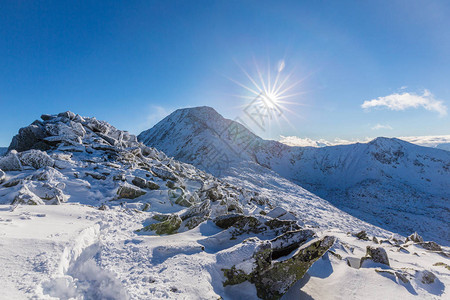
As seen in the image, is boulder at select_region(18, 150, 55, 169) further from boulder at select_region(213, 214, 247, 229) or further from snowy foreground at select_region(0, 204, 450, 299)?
boulder at select_region(213, 214, 247, 229)

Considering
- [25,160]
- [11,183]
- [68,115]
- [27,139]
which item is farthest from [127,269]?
[68,115]

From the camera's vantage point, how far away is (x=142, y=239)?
218 inches

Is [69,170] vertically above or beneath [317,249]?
above

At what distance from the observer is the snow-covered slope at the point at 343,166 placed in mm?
42719

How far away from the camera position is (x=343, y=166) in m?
81.4

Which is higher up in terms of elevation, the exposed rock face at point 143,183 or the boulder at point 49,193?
the exposed rock face at point 143,183

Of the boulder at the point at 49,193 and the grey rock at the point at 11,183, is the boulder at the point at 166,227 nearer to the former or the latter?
the boulder at the point at 49,193

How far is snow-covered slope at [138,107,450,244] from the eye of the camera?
42.7 m

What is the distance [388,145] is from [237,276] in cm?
10795

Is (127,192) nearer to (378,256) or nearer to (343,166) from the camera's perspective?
(378,256)

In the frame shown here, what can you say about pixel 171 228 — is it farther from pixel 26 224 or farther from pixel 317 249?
pixel 317 249

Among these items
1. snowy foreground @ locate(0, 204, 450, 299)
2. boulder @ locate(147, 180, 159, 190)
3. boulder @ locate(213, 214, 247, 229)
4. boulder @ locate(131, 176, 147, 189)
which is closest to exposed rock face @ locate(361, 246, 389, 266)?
snowy foreground @ locate(0, 204, 450, 299)

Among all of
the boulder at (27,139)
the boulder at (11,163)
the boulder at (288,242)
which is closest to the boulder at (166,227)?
the boulder at (288,242)

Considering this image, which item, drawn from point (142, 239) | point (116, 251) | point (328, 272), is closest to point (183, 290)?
point (116, 251)
